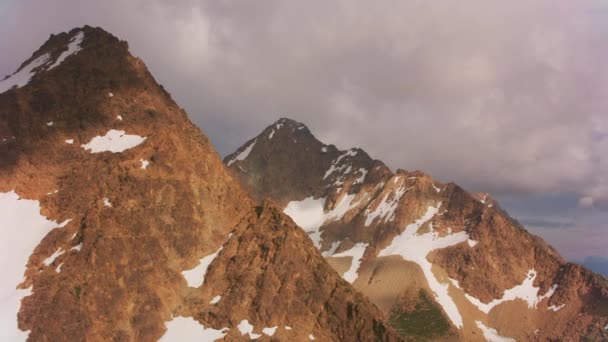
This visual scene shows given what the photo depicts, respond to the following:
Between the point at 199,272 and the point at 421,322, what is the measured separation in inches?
4457

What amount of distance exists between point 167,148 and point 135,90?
81.7 feet

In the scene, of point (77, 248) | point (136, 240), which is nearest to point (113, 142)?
point (136, 240)

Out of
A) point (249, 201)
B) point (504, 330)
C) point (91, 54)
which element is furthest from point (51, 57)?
point (504, 330)

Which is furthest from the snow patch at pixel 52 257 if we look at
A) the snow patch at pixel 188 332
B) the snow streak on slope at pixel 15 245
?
the snow patch at pixel 188 332

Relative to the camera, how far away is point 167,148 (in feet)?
341

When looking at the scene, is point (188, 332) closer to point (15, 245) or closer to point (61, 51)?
point (15, 245)

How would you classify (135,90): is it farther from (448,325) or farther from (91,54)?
(448,325)

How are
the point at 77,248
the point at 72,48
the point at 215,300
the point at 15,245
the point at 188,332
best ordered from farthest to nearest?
the point at 72,48
the point at 15,245
the point at 215,300
the point at 77,248
the point at 188,332

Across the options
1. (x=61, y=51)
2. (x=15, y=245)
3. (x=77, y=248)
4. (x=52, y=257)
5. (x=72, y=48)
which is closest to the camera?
(x=52, y=257)

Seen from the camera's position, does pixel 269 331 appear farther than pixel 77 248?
No

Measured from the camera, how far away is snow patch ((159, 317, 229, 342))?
8500 centimetres

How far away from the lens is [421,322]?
616 ft

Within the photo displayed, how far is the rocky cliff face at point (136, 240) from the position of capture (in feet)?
280

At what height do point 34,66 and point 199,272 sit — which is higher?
point 34,66
